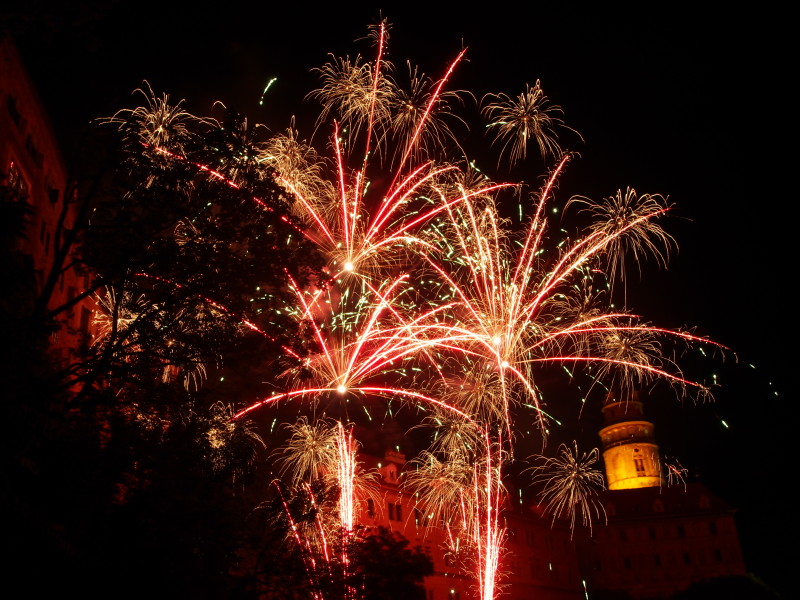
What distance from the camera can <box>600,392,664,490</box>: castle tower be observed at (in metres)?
94.3

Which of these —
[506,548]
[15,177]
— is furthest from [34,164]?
[506,548]

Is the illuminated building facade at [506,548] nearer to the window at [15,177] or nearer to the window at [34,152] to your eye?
the window at [34,152]

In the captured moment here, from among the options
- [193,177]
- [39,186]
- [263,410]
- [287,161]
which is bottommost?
[193,177]

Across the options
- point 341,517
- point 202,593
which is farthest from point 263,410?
point 202,593

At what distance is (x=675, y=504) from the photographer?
8188 cm

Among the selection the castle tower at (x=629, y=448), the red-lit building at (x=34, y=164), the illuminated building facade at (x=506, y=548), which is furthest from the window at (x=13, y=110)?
the castle tower at (x=629, y=448)

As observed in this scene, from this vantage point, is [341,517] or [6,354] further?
[341,517]

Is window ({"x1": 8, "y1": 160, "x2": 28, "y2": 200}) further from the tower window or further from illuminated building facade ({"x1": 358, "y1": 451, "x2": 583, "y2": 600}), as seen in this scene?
the tower window

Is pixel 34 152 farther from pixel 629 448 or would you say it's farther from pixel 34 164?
pixel 629 448

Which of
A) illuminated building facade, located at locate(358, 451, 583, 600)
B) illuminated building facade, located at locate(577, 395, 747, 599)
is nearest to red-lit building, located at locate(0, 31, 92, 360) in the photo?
illuminated building facade, located at locate(358, 451, 583, 600)

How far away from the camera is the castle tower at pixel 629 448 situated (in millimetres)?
94312

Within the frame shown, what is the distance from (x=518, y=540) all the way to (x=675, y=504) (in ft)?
92.2

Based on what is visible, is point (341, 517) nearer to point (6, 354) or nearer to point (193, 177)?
point (193, 177)

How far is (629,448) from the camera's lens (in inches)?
3807
